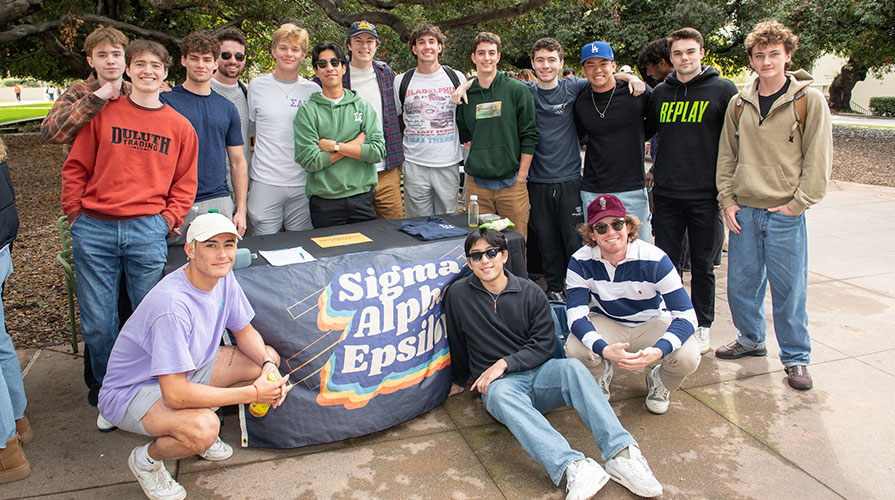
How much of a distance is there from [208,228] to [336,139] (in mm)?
1747

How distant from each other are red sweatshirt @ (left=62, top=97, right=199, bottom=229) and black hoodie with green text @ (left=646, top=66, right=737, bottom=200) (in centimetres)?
314

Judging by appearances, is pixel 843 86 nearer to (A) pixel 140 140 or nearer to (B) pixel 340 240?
(B) pixel 340 240

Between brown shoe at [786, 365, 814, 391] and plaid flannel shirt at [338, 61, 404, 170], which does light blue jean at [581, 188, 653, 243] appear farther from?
plaid flannel shirt at [338, 61, 404, 170]

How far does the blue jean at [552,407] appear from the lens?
9.55 feet

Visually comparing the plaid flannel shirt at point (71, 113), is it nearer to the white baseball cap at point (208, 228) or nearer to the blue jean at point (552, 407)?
the white baseball cap at point (208, 228)

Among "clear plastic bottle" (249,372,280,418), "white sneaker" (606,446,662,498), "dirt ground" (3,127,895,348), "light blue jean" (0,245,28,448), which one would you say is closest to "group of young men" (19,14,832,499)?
"white sneaker" (606,446,662,498)

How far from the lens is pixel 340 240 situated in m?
3.88

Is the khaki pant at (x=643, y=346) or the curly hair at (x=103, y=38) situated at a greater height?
the curly hair at (x=103, y=38)

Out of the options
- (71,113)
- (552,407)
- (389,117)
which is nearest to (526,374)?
(552,407)

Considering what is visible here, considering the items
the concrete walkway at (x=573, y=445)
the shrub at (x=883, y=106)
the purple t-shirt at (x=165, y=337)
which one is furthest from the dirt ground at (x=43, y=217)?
the shrub at (x=883, y=106)

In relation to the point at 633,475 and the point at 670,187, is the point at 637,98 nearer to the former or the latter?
the point at 670,187

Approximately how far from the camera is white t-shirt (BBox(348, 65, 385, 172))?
15.9ft

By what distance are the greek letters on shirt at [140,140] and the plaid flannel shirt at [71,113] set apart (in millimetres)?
145

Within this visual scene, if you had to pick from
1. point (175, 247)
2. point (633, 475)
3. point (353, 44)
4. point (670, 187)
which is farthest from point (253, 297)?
point (670, 187)
